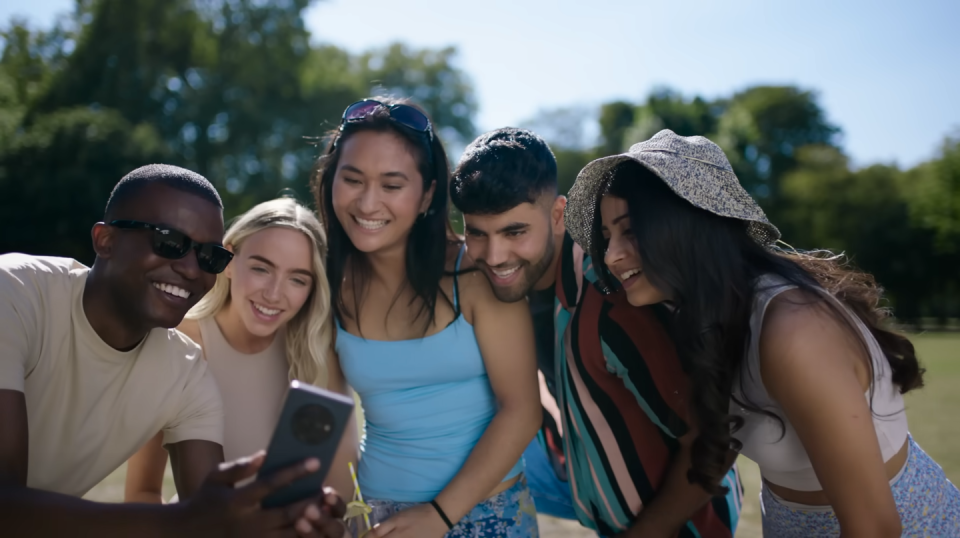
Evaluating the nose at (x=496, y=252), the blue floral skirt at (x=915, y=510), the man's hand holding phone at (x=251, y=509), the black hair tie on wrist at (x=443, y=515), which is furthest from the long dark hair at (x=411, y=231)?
the blue floral skirt at (x=915, y=510)

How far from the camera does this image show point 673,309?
116 inches

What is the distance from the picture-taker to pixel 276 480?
6.21 feet

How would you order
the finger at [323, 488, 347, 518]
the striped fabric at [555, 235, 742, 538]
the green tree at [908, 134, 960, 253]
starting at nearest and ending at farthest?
the finger at [323, 488, 347, 518]
the striped fabric at [555, 235, 742, 538]
the green tree at [908, 134, 960, 253]

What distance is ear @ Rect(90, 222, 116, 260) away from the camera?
9.09 feet

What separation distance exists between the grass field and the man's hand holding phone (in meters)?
3.25

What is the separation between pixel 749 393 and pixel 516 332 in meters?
1.07

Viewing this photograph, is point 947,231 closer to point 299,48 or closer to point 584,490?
point 299,48

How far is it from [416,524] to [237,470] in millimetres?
1182

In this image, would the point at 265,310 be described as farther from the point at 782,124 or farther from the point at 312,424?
the point at 782,124

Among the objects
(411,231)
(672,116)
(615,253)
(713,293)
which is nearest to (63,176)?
(411,231)

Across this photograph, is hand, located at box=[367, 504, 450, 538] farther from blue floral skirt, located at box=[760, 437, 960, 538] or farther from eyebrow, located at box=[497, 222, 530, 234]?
blue floral skirt, located at box=[760, 437, 960, 538]

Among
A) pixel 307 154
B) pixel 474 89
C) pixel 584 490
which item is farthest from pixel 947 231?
pixel 584 490

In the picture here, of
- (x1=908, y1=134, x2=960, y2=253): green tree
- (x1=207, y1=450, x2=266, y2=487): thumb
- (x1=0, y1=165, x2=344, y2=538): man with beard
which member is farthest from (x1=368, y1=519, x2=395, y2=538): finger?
(x1=908, y1=134, x2=960, y2=253): green tree

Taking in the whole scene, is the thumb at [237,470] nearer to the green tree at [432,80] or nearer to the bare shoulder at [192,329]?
the bare shoulder at [192,329]
